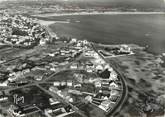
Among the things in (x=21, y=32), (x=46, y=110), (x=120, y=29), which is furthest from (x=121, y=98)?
(x=120, y=29)

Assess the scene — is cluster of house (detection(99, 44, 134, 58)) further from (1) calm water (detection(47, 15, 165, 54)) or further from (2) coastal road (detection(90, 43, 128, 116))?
(2) coastal road (detection(90, 43, 128, 116))

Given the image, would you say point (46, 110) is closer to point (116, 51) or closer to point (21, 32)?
point (116, 51)

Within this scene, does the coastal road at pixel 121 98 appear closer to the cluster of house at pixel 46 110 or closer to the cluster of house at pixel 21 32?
the cluster of house at pixel 46 110

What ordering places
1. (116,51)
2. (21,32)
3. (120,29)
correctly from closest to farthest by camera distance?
1. (116,51)
2. (21,32)
3. (120,29)

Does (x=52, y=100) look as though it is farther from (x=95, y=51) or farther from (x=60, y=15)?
(x=60, y=15)

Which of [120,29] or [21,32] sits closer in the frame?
[21,32]

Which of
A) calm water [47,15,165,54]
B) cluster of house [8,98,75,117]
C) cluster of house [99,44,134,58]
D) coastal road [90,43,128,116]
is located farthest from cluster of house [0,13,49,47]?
cluster of house [8,98,75,117]
